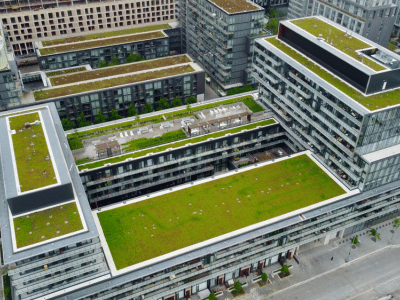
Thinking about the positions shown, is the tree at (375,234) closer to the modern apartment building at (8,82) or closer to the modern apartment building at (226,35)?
the modern apartment building at (226,35)

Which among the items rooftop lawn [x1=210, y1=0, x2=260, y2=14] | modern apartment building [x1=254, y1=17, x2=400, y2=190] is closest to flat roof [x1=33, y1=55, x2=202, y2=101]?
rooftop lawn [x1=210, y1=0, x2=260, y2=14]

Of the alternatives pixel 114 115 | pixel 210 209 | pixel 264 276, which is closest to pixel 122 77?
pixel 114 115

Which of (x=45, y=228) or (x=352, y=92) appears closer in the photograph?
(x=45, y=228)

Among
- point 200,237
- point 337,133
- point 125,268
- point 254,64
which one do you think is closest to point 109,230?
point 125,268

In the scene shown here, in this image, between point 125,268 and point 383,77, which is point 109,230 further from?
point 383,77

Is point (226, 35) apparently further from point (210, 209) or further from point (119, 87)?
point (210, 209)
